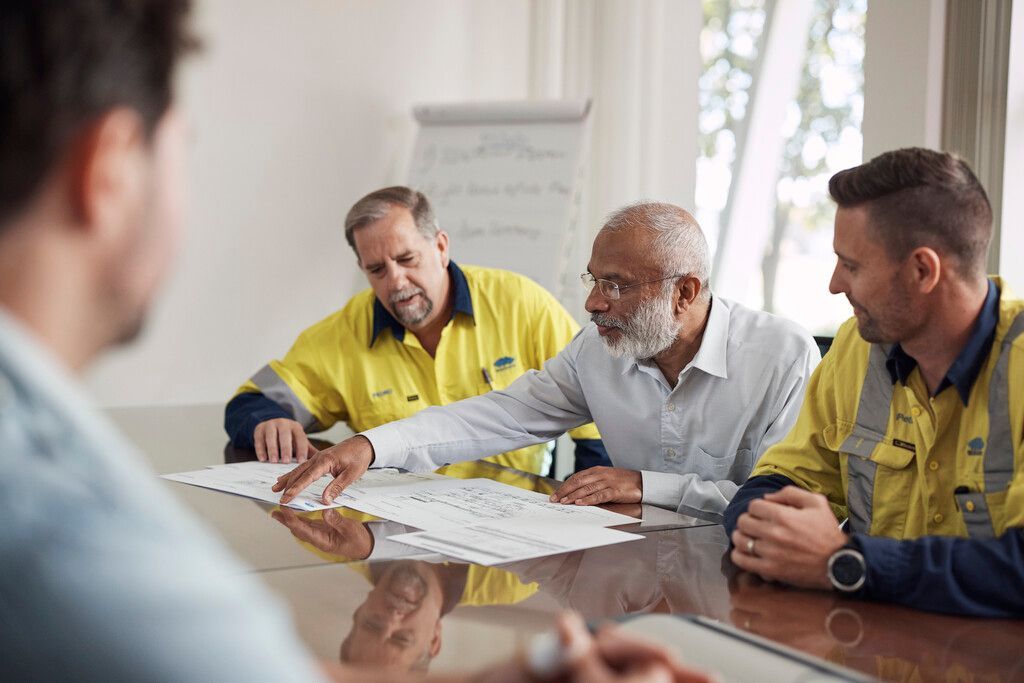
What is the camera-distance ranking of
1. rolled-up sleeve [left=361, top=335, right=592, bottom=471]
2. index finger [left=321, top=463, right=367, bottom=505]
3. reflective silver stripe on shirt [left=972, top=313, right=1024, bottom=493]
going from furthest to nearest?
rolled-up sleeve [left=361, top=335, right=592, bottom=471] → index finger [left=321, top=463, right=367, bottom=505] → reflective silver stripe on shirt [left=972, top=313, right=1024, bottom=493]

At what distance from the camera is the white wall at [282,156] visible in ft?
14.9

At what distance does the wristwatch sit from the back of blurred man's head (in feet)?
3.32

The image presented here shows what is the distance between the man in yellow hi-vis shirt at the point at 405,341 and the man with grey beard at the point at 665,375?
0.42 m

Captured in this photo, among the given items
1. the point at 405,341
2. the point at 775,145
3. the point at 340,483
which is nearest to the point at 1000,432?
the point at 340,483

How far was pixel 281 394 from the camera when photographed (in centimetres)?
280

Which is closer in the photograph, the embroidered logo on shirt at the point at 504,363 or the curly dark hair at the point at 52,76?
the curly dark hair at the point at 52,76

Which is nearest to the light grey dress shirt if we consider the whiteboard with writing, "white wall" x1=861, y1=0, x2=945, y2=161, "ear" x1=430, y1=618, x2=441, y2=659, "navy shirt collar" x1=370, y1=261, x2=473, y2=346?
"navy shirt collar" x1=370, y1=261, x2=473, y2=346

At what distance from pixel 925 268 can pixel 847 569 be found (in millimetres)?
503

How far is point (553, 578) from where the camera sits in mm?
1385

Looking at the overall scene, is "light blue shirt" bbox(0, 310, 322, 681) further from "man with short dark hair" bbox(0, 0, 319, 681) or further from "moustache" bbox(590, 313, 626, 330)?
"moustache" bbox(590, 313, 626, 330)

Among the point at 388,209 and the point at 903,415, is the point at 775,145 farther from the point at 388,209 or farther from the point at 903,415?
the point at 903,415

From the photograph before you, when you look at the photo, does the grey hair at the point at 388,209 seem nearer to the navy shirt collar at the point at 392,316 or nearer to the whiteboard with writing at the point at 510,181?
the navy shirt collar at the point at 392,316

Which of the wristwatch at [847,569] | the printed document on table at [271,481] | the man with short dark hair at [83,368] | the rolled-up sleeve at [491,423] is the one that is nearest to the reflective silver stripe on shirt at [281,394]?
the printed document on table at [271,481]

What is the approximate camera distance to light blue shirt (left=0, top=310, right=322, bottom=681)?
1.64 feet
